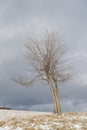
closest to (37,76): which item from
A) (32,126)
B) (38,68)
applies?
(38,68)

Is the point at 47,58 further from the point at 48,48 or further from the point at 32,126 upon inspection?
the point at 32,126

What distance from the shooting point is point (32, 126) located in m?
20.2

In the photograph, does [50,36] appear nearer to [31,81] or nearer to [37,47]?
[37,47]

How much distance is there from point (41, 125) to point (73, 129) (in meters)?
2.15

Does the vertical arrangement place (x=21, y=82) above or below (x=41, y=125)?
above

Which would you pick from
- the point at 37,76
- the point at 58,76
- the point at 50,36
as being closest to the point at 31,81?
the point at 37,76

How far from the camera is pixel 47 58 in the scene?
37.3 meters

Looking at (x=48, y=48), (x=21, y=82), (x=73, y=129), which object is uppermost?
(x=48, y=48)

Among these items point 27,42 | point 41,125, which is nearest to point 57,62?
point 27,42

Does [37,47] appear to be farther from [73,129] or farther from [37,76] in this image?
[73,129]

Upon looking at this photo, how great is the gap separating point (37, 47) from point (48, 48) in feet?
4.57

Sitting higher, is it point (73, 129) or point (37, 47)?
point (37, 47)

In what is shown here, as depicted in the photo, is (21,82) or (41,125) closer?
(41,125)

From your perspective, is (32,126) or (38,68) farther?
(38,68)
